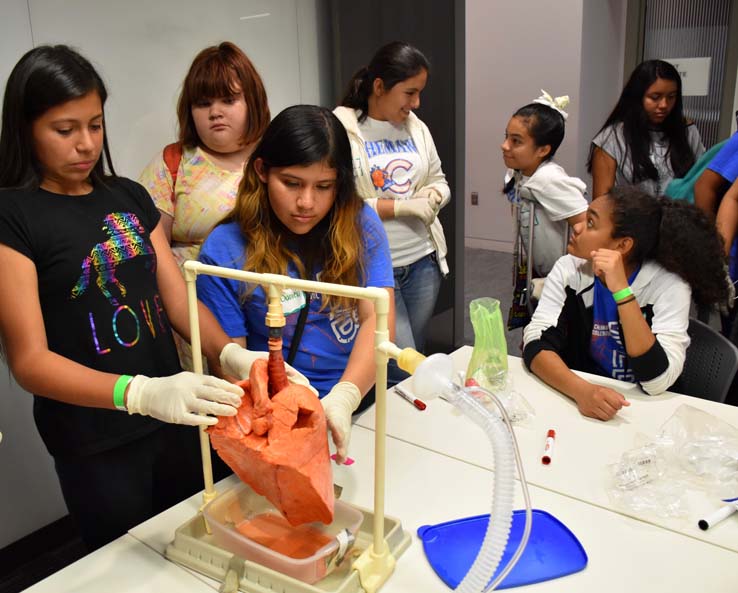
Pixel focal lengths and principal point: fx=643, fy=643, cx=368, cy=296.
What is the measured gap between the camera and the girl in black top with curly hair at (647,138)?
8.93 feet

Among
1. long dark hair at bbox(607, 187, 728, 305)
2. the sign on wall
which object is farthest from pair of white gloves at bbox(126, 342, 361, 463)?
the sign on wall

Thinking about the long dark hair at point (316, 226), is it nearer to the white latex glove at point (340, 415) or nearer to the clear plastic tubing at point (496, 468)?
the white latex glove at point (340, 415)

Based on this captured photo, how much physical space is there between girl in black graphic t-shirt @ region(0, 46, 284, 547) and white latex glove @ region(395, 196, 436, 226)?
1.05 metres

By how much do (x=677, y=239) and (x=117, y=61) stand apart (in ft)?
5.79

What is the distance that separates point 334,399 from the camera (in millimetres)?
1134

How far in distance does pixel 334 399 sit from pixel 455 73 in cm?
243

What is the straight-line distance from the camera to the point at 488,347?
5.20 feet

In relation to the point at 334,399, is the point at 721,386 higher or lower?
lower

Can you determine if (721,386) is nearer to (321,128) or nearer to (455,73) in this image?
(321,128)

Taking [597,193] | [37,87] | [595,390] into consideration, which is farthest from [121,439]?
[597,193]

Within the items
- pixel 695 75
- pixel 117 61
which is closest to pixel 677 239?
pixel 117 61

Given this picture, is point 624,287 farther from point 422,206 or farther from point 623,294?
point 422,206

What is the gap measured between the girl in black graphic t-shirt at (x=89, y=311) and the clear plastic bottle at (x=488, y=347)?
0.62m

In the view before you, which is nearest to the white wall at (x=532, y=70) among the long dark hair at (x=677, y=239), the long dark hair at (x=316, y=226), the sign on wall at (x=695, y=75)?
the sign on wall at (x=695, y=75)
